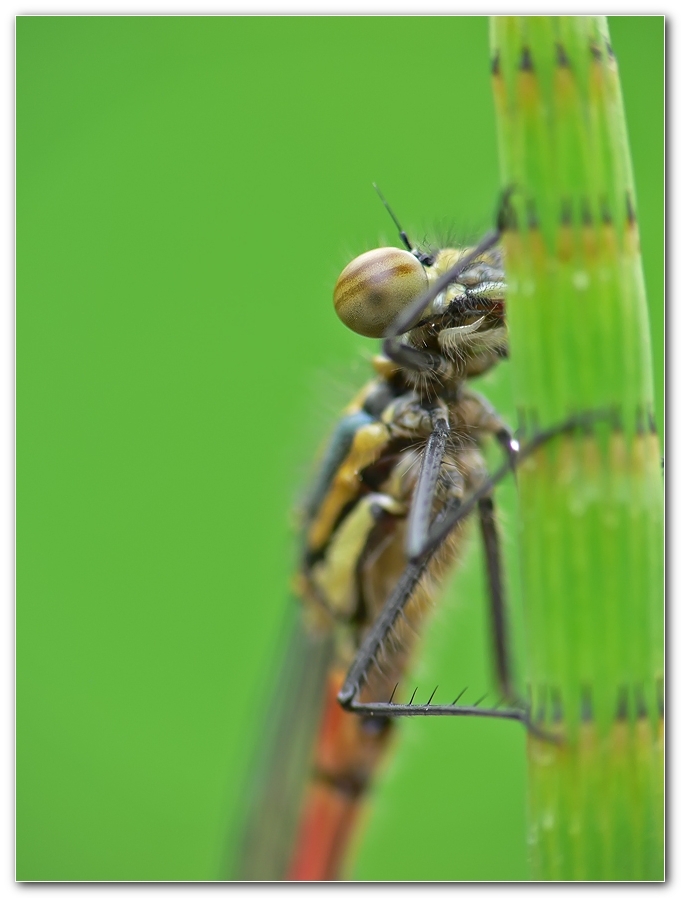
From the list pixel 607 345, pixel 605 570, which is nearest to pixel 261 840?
pixel 605 570

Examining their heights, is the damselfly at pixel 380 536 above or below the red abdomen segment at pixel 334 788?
above

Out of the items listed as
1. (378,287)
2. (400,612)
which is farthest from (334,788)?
(378,287)

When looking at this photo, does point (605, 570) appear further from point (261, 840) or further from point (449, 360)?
point (261, 840)

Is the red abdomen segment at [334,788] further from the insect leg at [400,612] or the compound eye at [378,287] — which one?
the compound eye at [378,287]

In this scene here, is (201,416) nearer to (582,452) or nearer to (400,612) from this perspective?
(400,612)

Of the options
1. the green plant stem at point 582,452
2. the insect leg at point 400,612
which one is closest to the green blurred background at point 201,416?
the insect leg at point 400,612

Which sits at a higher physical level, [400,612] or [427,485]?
[427,485]
